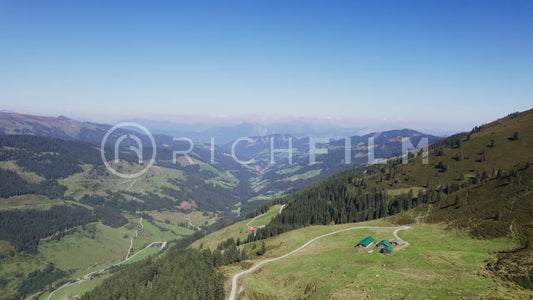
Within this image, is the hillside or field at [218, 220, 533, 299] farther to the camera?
the hillside

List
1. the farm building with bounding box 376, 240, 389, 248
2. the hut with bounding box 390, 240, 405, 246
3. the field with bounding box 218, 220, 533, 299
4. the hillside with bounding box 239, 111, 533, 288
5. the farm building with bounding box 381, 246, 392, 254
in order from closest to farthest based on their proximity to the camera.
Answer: the field with bounding box 218, 220, 533, 299, the farm building with bounding box 381, 246, 392, 254, the hillside with bounding box 239, 111, 533, 288, the farm building with bounding box 376, 240, 389, 248, the hut with bounding box 390, 240, 405, 246

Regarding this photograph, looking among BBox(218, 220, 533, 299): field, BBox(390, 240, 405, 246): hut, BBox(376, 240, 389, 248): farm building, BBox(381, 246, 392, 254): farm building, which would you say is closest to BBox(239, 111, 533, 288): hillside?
BBox(218, 220, 533, 299): field

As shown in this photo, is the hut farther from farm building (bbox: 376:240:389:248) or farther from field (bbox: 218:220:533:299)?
field (bbox: 218:220:533:299)

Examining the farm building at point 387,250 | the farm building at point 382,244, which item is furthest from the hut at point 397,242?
the farm building at point 387,250

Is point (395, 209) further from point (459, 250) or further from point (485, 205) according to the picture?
point (459, 250)

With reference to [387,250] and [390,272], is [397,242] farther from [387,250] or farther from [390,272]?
[390,272]

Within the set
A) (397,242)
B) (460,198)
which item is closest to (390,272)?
(397,242)

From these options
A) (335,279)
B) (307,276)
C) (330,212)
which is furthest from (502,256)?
(330,212)

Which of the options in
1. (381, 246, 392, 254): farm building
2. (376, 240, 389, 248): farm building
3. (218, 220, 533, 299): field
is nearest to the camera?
(218, 220, 533, 299): field

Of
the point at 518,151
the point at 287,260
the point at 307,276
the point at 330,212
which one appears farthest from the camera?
the point at 518,151
